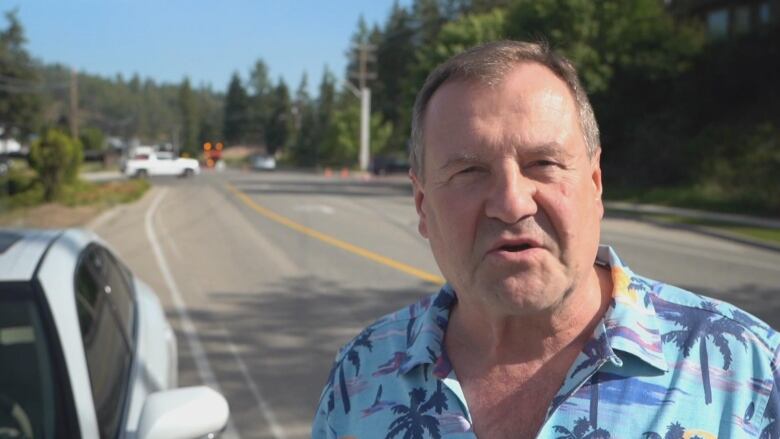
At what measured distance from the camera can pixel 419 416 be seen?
1.70m

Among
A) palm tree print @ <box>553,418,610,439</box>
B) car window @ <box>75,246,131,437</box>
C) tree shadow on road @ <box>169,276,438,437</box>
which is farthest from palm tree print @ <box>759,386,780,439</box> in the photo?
tree shadow on road @ <box>169,276,438,437</box>

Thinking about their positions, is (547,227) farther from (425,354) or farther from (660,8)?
(660,8)

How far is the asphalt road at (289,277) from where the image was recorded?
6770 millimetres

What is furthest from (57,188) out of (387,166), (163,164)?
(387,166)

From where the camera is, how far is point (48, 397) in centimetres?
285

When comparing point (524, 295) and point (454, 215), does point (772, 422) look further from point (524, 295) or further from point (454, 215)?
point (454, 215)

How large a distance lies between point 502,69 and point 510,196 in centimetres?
27

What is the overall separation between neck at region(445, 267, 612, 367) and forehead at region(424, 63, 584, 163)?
1.06 feet

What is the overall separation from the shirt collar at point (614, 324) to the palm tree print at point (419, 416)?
0.17 ft

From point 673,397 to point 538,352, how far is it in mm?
285

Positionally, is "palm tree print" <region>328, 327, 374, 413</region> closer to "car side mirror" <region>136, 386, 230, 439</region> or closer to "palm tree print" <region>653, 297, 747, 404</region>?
"palm tree print" <region>653, 297, 747, 404</region>

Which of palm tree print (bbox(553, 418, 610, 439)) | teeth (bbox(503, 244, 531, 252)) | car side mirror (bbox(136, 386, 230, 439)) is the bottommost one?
car side mirror (bbox(136, 386, 230, 439))

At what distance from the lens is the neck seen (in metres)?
1.69

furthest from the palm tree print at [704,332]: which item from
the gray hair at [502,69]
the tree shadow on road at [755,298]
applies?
the tree shadow on road at [755,298]
